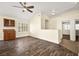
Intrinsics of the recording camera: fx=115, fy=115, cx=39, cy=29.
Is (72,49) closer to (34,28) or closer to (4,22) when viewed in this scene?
(34,28)

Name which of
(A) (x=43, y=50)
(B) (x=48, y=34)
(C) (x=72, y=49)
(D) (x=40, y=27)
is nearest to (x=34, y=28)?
(D) (x=40, y=27)

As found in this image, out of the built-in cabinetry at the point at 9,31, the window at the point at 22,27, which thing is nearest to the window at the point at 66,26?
the window at the point at 22,27

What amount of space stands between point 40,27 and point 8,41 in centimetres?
79

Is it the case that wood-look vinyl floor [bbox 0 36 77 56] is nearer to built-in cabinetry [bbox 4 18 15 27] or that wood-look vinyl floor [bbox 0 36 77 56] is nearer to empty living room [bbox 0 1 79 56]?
empty living room [bbox 0 1 79 56]

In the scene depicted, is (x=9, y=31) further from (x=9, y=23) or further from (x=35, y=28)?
(x=35, y=28)

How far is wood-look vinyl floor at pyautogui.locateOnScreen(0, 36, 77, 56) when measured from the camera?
2.18 m

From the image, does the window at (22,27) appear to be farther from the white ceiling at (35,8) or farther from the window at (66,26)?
the window at (66,26)

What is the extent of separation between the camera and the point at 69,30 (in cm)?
226

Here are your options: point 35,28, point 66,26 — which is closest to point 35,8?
point 35,28

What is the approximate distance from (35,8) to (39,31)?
1.90 ft

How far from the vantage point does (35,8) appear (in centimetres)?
224

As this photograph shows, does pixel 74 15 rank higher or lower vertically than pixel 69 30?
higher

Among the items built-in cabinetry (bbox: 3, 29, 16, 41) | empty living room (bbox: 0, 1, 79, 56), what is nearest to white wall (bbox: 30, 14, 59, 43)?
empty living room (bbox: 0, 1, 79, 56)

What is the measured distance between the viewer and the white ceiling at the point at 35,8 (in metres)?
2.13
